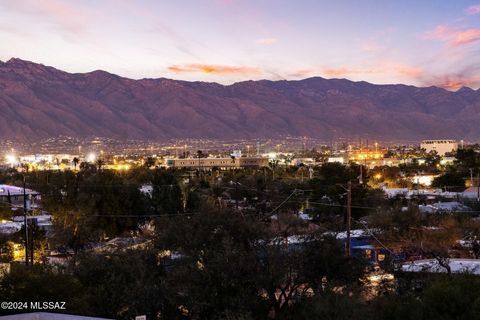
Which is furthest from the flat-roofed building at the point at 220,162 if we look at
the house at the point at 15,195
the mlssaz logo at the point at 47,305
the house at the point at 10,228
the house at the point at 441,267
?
the mlssaz logo at the point at 47,305

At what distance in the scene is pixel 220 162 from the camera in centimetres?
12388

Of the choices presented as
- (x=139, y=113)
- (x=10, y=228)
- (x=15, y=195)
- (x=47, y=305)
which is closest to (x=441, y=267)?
(x=47, y=305)

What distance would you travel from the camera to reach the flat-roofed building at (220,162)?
120 metres

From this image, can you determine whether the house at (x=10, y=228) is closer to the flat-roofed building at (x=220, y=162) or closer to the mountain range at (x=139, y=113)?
the flat-roofed building at (x=220, y=162)

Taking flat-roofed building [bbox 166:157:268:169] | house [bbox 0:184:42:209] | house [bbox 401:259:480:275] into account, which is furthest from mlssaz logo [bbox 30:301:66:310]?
flat-roofed building [bbox 166:157:268:169]

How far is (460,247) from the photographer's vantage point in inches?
981

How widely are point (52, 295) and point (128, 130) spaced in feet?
487

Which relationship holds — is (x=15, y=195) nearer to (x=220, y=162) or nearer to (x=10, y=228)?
(x=10, y=228)

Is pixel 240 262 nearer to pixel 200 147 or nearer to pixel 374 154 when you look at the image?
pixel 374 154

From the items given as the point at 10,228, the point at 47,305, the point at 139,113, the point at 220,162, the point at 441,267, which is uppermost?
the point at 139,113

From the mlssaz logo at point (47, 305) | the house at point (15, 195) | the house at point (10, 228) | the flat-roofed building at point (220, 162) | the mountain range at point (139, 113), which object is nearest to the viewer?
the mlssaz logo at point (47, 305)

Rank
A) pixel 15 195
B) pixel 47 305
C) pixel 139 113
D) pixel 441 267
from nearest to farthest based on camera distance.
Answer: pixel 47 305 < pixel 441 267 < pixel 15 195 < pixel 139 113

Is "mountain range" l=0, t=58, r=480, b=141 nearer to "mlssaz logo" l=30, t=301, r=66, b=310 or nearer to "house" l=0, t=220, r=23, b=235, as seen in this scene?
"house" l=0, t=220, r=23, b=235

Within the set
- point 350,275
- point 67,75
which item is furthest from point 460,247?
point 67,75
